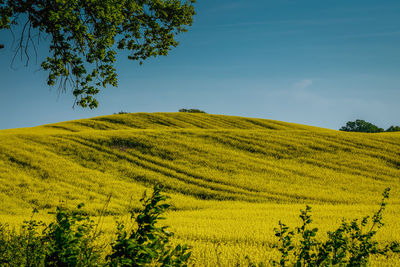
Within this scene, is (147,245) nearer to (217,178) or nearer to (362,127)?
(217,178)

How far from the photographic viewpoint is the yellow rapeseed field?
10820 mm

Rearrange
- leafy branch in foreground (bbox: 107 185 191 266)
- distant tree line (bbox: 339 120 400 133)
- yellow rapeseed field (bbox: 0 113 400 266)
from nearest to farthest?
1. leafy branch in foreground (bbox: 107 185 191 266)
2. yellow rapeseed field (bbox: 0 113 400 266)
3. distant tree line (bbox: 339 120 400 133)

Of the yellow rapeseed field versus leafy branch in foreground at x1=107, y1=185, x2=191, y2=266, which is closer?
leafy branch in foreground at x1=107, y1=185, x2=191, y2=266

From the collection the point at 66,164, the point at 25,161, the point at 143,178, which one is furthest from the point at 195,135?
the point at 25,161

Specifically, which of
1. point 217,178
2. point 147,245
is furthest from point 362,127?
point 147,245

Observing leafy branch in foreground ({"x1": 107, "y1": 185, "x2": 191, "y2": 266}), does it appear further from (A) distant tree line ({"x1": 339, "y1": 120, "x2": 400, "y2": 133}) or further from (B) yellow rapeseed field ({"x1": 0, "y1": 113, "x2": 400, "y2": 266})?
(A) distant tree line ({"x1": 339, "y1": 120, "x2": 400, "y2": 133})

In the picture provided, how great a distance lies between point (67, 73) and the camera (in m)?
8.85

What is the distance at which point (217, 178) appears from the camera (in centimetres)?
1961

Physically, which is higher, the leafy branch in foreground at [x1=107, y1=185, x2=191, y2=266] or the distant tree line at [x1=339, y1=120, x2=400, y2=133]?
the distant tree line at [x1=339, y1=120, x2=400, y2=133]

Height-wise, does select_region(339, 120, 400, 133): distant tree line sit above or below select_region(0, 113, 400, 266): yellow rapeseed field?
above

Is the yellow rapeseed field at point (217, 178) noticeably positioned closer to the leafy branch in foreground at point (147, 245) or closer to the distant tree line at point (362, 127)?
the leafy branch in foreground at point (147, 245)

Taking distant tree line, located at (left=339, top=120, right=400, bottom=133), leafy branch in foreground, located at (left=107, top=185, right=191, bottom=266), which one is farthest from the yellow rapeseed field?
distant tree line, located at (left=339, top=120, right=400, bottom=133)

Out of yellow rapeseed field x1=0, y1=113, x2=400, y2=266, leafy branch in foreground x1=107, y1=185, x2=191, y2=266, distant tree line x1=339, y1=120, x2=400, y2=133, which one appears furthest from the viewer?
distant tree line x1=339, y1=120, x2=400, y2=133

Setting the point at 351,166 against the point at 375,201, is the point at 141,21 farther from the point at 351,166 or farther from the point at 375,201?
the point at 351,166
